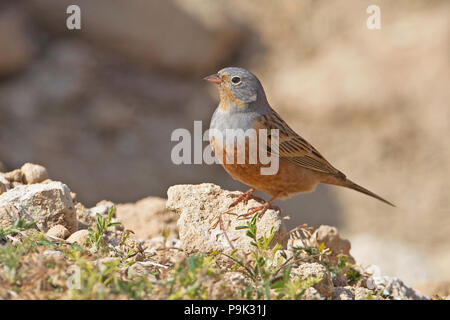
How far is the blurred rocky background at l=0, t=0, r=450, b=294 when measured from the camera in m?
12.7

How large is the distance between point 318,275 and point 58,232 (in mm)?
1784

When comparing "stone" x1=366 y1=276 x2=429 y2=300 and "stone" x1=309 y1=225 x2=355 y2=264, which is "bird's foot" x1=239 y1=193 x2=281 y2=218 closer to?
"stone" x1=309 y1=225 x2=355 y2=264

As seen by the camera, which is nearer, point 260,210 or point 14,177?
point 260,210

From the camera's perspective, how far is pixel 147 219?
20.9ft

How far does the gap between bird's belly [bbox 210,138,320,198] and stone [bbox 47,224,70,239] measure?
1266mm

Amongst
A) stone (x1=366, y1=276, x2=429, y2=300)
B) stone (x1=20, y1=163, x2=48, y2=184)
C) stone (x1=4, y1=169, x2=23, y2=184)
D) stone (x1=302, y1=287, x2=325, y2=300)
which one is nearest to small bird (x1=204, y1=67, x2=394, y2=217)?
stone (x1=366, y1=276, x2=429, y2=300)

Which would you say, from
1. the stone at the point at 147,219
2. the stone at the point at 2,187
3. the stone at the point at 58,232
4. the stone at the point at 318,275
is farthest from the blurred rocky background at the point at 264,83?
the stone at the point at 318,275

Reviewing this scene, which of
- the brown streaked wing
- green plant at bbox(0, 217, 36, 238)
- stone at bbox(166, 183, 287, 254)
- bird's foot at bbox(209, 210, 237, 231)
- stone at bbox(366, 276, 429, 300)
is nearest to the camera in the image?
green plant at bbox(0, 217, 36, 238)

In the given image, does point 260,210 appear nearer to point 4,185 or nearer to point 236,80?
point 236,80

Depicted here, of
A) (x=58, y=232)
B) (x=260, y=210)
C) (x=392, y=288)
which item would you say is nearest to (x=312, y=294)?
(x=260, y=210)

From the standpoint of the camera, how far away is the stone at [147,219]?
242 inches

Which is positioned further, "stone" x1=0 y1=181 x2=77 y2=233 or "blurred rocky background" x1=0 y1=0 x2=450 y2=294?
"blurred rocky background" x1=0 y1=0 x2=450 y2=294

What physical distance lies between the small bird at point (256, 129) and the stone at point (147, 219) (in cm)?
131
